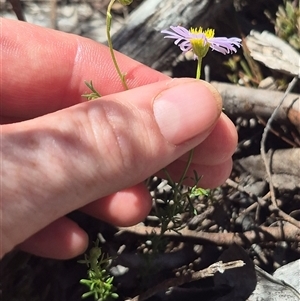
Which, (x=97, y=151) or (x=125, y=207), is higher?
(x=97, y=151)

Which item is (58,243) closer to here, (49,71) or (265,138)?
(49,71)

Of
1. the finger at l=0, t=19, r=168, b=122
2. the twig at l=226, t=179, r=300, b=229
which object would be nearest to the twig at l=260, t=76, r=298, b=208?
the twig at l=226, t=179, r=300, b=229

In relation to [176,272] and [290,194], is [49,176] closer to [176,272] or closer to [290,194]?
[176,272]

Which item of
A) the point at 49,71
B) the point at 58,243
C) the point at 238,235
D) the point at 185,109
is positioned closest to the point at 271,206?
the point at 238,235

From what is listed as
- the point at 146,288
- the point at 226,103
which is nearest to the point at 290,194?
the point at 226,103

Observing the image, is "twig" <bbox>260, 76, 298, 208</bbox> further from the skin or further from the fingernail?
the fingernail

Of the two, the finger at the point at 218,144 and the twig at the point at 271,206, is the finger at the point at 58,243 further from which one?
the twig at the point at 271,206
